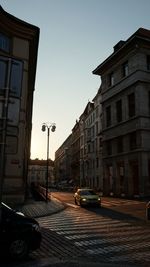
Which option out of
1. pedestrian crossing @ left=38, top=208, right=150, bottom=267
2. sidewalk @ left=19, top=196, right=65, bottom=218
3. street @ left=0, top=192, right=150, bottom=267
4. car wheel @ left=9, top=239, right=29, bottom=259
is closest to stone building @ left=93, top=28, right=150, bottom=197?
sidewalk @ left=19, top=196, right=65, bottom=218

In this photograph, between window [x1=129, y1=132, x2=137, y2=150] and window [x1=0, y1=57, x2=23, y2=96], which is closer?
window [x1=0, y1=57, x2=23, y2=96]

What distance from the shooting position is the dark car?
7.90m

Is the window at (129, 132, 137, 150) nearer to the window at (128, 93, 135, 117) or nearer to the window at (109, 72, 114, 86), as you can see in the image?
the window at (128, 93, 135, 117)

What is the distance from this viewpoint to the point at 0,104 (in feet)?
19.7

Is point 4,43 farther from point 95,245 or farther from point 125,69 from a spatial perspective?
point 125,69

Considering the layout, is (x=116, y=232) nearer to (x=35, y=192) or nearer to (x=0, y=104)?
(x=0, y=104)

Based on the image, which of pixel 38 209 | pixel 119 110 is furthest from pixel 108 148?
pixel 38 209

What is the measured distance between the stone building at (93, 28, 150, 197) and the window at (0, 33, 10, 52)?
18279mm

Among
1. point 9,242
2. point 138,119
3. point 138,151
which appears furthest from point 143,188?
point 9,242

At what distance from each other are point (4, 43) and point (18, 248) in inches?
809

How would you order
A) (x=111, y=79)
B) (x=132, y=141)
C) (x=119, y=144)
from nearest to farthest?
(x=132, y=141) < (x=119, y=144) < (x=111, y=79)

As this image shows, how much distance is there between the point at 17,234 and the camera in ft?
26.3

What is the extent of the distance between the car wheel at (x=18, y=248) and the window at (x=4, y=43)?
19.9m

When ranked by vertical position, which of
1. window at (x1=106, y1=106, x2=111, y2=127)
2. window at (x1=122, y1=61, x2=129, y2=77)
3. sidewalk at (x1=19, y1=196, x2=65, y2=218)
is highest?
Result: window at (x1=122, y1=61, x2=129, y2=77)
